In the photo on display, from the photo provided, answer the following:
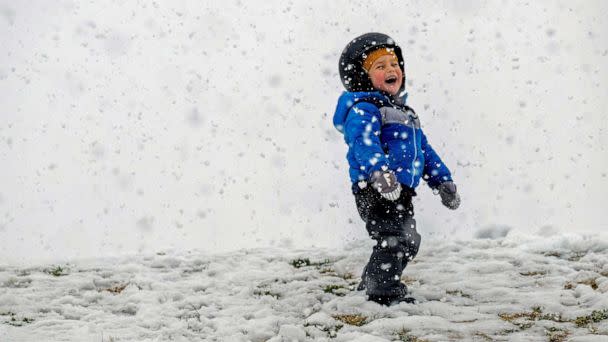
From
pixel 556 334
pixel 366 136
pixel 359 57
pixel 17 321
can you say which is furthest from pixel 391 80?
pixel 17 321

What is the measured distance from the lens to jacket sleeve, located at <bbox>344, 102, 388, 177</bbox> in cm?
438

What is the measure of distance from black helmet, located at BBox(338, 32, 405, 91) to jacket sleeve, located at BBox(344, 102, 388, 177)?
28cm

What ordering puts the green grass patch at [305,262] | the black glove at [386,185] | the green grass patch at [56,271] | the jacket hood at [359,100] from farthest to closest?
the green grass patch at [305,262] < the green grass patch at [56,271] < the jacket hood at [359,100] < the black glove at [386,185]

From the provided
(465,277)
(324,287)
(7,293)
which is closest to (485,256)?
(465,277)

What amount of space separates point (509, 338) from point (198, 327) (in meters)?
1.91

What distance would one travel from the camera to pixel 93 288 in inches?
218

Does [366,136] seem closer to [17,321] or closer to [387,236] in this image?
[387,236]

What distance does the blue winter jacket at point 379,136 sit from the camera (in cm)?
445

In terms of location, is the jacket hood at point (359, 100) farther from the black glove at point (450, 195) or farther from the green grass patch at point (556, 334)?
the green grass patch at point (556, 334)

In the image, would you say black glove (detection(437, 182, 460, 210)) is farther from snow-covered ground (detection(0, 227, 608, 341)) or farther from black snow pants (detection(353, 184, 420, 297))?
snow-covered ground (detection(0, 227, 608, 341))

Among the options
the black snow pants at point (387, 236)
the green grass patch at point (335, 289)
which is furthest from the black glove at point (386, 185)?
the green grass patch at point (335, 289)

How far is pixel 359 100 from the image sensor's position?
4664mm

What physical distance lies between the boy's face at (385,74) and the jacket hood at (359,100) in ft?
0.19

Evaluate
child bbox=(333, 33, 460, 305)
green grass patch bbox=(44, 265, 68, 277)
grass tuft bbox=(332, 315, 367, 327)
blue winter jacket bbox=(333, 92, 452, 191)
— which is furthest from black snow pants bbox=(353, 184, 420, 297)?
green grass patch bbox=(44, 265, 68, 277)
